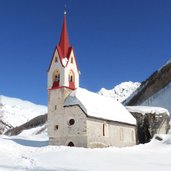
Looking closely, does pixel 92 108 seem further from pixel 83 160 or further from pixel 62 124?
pixel 83 160

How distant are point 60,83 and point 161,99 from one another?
46.0m

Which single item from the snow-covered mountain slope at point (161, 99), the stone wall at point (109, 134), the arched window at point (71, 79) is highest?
the snow-covered mountain slope at point (161, 99)

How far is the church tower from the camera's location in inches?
1590

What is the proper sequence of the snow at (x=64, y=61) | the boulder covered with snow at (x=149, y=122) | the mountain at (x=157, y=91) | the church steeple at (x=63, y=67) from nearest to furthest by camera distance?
1. the church steeple at (x=63, y=67)
2. the snow at (x=64, y=61)
3. the boulder covered with snow at (x=149, y=122)
4. the mountain at (x=157, y=91)

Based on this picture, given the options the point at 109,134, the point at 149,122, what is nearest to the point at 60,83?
the point at 109,134

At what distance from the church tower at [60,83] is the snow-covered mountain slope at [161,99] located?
38.8 meters

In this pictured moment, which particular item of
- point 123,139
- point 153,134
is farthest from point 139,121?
point 123,139

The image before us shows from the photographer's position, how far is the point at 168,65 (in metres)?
96.8

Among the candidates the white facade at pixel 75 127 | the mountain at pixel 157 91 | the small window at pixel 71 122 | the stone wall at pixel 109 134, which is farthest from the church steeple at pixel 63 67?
the mountain at pixel 157 91

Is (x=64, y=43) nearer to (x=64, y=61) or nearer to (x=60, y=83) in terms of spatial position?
(x=64, y=61)

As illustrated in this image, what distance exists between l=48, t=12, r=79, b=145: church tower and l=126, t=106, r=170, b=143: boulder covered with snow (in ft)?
39.7

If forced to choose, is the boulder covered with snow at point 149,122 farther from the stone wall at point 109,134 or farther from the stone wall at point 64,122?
the stone wall at point 64,122

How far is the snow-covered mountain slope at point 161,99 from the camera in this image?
260 ft

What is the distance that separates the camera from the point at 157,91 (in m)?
89.4
